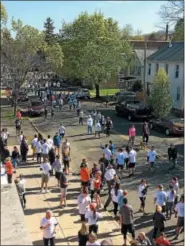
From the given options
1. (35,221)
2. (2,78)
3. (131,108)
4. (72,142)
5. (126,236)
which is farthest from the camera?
(2,78)

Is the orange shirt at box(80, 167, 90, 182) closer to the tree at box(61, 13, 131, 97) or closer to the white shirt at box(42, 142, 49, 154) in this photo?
the white shirt at box(42, 142, 49, 154)

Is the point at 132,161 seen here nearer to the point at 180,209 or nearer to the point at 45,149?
the point at 45,149

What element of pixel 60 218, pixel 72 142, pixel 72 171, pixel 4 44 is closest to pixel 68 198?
pixel 60 218

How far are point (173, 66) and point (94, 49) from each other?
9.11 metres

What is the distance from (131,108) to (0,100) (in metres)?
19.0

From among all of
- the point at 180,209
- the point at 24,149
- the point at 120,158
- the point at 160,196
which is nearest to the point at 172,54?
the point at 24,149

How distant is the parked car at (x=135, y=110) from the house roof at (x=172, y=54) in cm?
831

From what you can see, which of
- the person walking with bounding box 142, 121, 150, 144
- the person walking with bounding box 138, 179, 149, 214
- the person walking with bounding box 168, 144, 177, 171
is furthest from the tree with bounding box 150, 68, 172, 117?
the person walking with bounding box 138, 179, 149, 214

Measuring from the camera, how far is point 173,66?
144ft

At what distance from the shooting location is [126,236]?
13.4 m

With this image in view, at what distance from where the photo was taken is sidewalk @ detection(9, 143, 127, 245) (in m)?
13.7

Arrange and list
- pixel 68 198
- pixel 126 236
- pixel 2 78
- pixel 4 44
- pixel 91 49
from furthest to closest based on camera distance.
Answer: pixel 91 49 → pixel 2 78 → pixel 4 44 → pixel 68 198 → pixel 126 236

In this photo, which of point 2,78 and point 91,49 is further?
point 91,49

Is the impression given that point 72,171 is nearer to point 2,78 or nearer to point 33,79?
point 2,78
